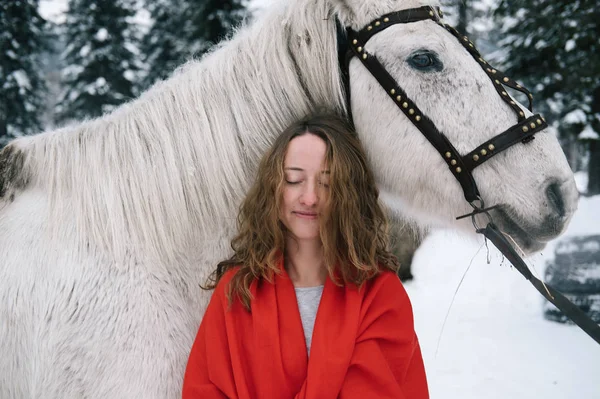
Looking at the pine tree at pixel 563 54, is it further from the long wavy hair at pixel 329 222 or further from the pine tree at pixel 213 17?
the long wavy hair at pixel 329 222

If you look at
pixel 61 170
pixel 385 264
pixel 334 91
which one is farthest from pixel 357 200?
pixel 61 170

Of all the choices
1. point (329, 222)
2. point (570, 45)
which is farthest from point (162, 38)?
point (329, 222)

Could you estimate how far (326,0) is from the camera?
1.98 m

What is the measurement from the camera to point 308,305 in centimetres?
174

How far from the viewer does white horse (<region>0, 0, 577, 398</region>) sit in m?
1.65

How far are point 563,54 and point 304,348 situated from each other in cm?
1104

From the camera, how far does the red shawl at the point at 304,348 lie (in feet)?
5.01

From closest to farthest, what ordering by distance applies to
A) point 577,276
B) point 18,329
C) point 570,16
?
A: point 18,329 < point 577,276 < point 570,16

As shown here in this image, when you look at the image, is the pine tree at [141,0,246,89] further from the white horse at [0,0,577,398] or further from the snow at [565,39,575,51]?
the white horse at [0,0,577,398]

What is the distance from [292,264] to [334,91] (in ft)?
2.52

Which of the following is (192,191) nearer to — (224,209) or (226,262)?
(224,209)

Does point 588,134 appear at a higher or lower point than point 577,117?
lower

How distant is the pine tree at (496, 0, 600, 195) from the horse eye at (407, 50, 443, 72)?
32.0 ft

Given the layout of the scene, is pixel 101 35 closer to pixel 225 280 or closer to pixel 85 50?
pixel 85 50
